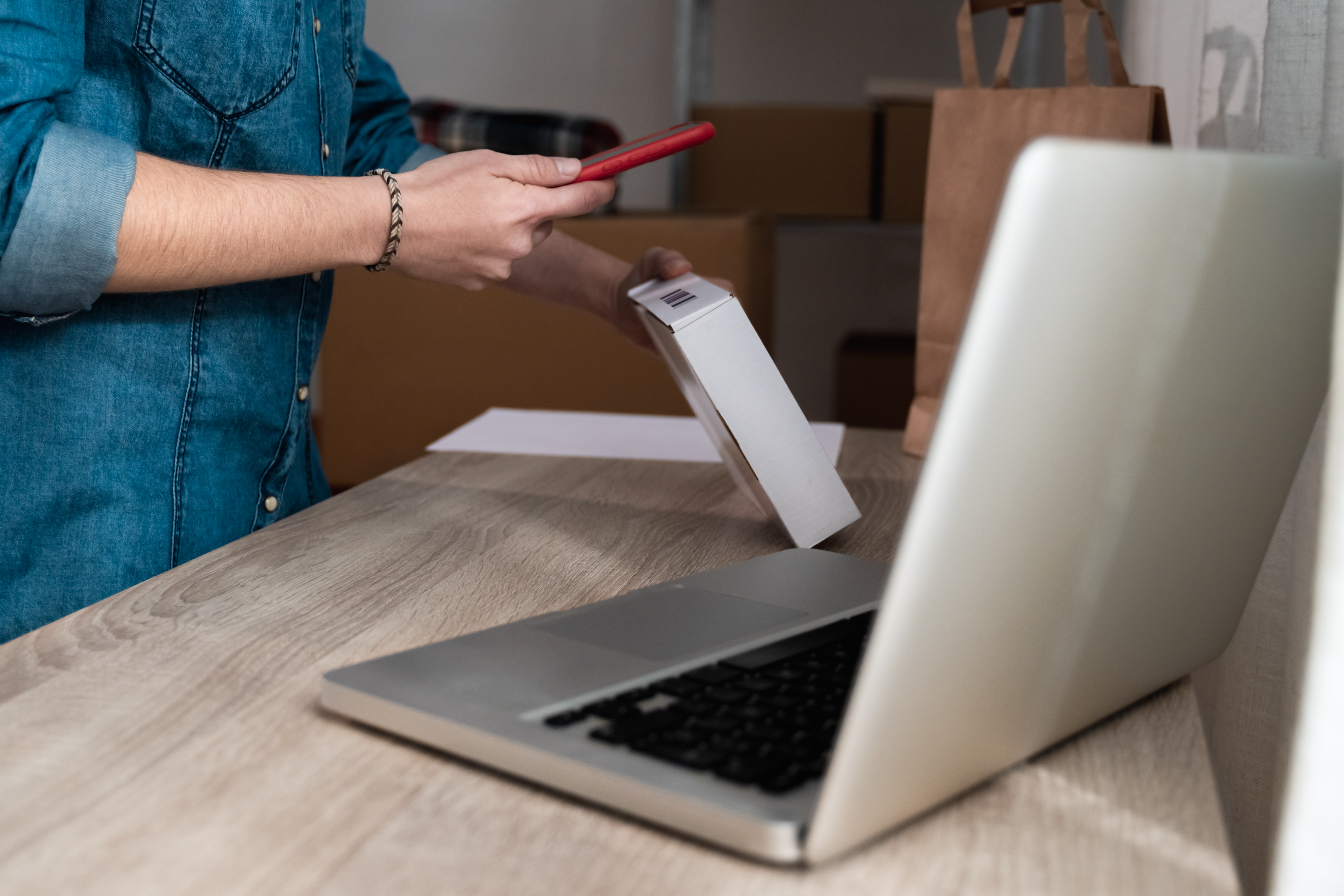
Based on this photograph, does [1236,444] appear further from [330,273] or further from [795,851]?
Result: [330,273]

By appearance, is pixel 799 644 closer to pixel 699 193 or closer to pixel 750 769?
pixel 750 769

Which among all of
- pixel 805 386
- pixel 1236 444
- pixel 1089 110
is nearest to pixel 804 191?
pixel 805 386

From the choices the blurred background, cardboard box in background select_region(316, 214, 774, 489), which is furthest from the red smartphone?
cardboard box in background select_region(316, 214, 774, 489)

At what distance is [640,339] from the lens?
2.99 feet

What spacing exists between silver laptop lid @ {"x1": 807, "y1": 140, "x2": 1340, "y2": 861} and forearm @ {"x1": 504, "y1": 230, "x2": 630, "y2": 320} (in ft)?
1.94

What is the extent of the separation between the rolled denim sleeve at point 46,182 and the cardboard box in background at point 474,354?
1.06m

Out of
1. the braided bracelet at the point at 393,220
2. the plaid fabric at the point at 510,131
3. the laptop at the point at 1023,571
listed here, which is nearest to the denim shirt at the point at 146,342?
the braided bracelet at the point at 393,220

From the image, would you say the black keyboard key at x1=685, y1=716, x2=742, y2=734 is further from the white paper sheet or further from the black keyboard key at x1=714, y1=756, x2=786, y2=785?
the white paper sheet

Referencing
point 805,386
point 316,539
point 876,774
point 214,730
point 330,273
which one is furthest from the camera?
point 805,386

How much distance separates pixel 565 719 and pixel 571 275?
24.1 inches

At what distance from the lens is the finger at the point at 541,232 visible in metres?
0.72

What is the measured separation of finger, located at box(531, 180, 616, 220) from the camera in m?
0.69

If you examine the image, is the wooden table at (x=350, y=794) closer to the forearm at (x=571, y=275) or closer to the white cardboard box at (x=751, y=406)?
the white cardboard box at (x=751, y=406)

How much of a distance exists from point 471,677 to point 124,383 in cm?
42
